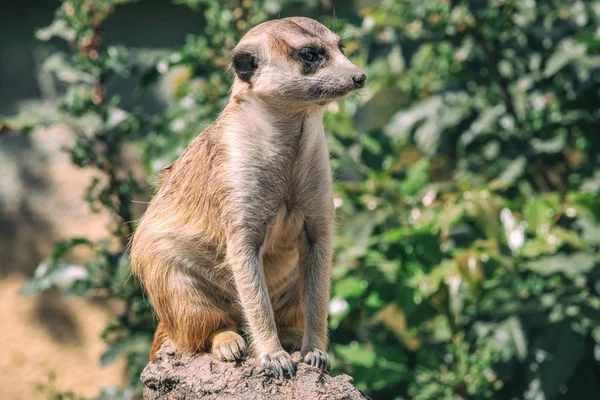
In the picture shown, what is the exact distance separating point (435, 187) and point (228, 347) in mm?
2227

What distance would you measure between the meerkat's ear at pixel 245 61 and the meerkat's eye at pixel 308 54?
0.19 meters

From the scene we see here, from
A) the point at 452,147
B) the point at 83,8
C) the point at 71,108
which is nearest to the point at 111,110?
the point at 71,108

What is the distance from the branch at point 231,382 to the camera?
3008 millimetres

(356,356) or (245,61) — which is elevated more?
(245,61)

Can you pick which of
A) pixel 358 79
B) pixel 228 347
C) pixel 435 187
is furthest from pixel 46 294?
pixel 358 79

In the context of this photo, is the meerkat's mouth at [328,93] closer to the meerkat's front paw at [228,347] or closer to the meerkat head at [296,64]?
the meerkat head at [296,64]

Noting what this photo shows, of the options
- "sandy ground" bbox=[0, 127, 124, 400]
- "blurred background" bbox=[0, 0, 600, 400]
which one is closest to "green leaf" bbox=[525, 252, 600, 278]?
"blurred background" bbox=[0, 0, 600, 400]

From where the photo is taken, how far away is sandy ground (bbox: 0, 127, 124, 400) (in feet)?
21.3

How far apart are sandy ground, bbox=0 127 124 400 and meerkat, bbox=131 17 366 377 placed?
3279 mm

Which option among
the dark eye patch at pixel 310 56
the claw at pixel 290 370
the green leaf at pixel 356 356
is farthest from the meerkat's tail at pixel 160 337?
the green leaf at pixel 356 356

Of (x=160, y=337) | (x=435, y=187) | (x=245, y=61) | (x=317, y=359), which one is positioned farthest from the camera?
(x=435, y=187)

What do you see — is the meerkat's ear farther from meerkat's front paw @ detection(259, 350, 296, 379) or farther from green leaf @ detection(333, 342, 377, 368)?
green leaf @ detection(333, 342, 377, 368)

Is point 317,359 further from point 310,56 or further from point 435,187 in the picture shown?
point 435,187

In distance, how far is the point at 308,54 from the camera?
3.22 metres
